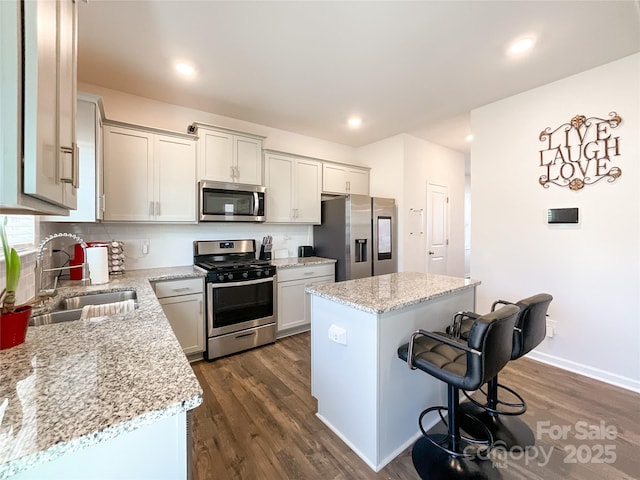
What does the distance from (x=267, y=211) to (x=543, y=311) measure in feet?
9.59

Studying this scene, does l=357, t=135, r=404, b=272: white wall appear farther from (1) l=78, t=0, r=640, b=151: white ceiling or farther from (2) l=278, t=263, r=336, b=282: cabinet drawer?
(2) l=278, t=263, r=336, b=282: cabinet drawer

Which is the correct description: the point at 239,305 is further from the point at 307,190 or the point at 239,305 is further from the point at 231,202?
the point at 307,190

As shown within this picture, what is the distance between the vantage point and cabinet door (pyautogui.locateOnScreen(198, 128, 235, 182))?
3051 mm

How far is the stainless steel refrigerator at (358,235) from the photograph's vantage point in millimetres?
3727

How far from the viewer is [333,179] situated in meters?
4.24

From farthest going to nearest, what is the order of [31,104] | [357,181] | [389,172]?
[357,181] < [389,172] < [31,104]

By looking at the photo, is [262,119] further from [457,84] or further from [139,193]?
[457,84]

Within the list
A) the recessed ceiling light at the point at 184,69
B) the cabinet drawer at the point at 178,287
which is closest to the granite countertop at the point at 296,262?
the cabinet drawer at the point at 178,287

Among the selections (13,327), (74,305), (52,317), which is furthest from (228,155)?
(13,327)

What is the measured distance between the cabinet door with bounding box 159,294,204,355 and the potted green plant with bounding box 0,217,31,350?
Result: 1.57 metres

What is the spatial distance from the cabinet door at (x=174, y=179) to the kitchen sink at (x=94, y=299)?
0.98m

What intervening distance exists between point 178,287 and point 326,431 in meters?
1.84

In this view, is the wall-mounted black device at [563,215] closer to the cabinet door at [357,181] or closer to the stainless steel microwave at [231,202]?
the cabinet door at [357,181]

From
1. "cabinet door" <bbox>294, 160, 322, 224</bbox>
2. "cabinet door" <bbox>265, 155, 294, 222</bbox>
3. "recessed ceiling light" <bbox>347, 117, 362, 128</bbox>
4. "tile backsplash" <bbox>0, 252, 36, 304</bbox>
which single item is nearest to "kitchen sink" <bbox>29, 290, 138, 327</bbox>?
"tile backsplash" <bbox>0, 252, 36, 304</bbox>
